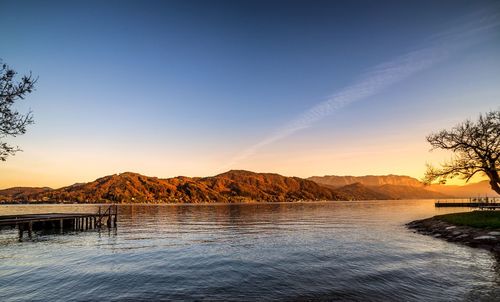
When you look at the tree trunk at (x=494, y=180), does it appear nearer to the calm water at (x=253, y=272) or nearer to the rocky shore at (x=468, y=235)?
the rocky shore at (x=468, y=235)

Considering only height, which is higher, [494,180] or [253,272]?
[494,180]

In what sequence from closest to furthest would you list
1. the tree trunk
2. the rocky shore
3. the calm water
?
the calm water
the rocky shore
the tree trunk

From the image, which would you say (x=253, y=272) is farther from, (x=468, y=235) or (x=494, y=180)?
(x=494, y=180)

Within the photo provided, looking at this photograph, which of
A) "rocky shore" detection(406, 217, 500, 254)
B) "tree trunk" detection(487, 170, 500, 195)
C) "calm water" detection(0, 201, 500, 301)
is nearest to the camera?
"calm water" detection(0, 201, 500, 301)

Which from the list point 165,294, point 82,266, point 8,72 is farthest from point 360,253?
point 8,72

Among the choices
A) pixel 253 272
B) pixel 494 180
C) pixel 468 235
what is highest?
pixel 494 180

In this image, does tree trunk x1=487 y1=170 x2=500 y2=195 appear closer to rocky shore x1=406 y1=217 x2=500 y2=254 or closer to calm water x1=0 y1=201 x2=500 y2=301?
rocky shore x1=406 y1=217 x2=500 y2=254

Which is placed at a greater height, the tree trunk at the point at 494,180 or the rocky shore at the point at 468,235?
the tree trunk at the point at 494,180

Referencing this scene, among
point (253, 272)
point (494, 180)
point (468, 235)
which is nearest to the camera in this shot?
point (253, 272)

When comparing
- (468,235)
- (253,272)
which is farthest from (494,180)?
(253,272)

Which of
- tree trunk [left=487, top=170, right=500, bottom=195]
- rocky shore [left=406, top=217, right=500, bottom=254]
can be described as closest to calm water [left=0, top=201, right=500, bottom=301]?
rocky shore [left=406, top=217, right=500, bottom=254]

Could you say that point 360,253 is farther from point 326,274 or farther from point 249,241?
point 249,241

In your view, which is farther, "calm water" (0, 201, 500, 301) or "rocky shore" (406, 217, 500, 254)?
"rocky shore" (406, 217, 500, 254)

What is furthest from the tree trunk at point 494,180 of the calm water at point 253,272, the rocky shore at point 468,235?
the calm water at point 253,272
